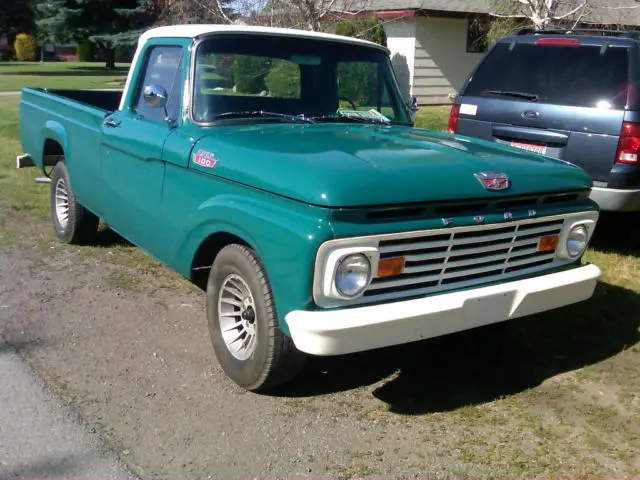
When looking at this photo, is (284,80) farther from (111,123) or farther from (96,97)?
(96,97)

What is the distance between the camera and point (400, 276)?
340 cm

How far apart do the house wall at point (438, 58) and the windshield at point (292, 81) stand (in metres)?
14.5

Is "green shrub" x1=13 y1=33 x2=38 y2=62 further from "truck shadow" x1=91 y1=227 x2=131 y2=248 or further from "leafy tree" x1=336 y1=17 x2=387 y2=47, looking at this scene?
"truck shadow" x1=91 y1=227 x2=131 y2=248

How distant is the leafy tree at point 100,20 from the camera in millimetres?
27828

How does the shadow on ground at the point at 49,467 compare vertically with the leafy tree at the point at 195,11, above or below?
below

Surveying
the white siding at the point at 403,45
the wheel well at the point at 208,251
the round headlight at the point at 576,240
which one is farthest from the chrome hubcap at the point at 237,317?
the white siding at the point at 403,45

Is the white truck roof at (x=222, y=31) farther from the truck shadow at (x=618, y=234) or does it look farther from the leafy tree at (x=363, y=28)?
the leafy tree at (x=363, y=28)

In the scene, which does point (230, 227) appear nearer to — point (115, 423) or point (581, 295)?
point (115, 423)

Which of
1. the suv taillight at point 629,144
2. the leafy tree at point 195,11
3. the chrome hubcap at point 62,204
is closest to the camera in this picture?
the suv taillight at point 629,144

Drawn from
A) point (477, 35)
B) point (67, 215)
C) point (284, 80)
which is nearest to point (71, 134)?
point (67, 215)

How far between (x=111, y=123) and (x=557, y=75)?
4.02 metres

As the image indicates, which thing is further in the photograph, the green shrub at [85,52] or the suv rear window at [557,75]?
the green shrub at [85,52]


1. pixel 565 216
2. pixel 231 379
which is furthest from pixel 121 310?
pixel 565 216

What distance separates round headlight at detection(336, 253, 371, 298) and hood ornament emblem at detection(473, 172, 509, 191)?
0.80 m
